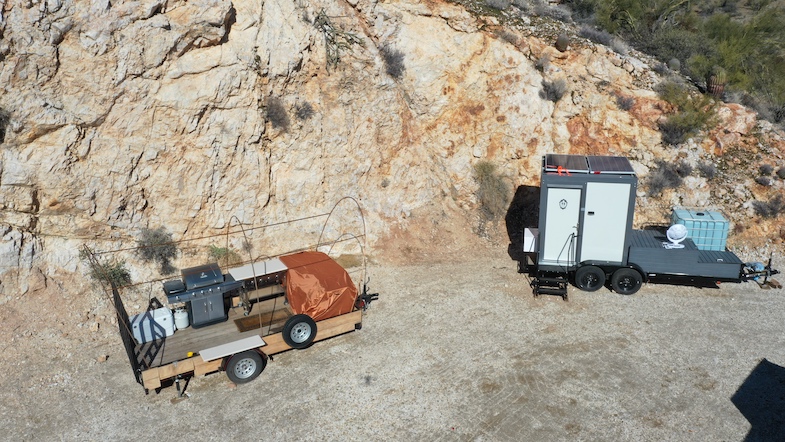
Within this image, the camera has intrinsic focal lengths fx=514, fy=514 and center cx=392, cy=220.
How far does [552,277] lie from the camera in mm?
15047

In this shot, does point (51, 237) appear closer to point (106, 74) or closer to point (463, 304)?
point (106, 74)

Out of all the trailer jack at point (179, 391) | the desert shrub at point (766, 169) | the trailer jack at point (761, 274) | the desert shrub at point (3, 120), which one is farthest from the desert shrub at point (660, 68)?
the desert shrub at point (3, 120)

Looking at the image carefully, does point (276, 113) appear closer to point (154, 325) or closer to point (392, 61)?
point (392, 61)

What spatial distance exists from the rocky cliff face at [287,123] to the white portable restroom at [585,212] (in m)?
4.37

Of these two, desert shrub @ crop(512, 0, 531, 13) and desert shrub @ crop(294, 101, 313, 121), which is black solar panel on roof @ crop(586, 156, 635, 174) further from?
desert shrub @ crop(512, 0, 531, 13)

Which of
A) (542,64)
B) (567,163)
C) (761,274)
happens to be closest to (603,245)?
(567,163)

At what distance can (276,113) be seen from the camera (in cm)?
1656

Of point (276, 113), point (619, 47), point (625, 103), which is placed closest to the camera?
point (276, 113)

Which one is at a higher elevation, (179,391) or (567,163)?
→ (567,163)

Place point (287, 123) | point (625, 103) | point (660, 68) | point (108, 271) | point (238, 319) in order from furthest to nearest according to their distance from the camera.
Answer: point (660, 68) < point (625, 103) < point (287, 123) < point (108, 271) < point (238, 319)

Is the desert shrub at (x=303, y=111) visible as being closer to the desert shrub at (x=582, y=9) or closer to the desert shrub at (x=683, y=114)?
the desert shrub at (x=683, y=114)

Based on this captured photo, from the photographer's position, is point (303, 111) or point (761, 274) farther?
point (303, 111)

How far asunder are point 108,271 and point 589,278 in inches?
529

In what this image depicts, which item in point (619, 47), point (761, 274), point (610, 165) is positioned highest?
point (619, 47)
